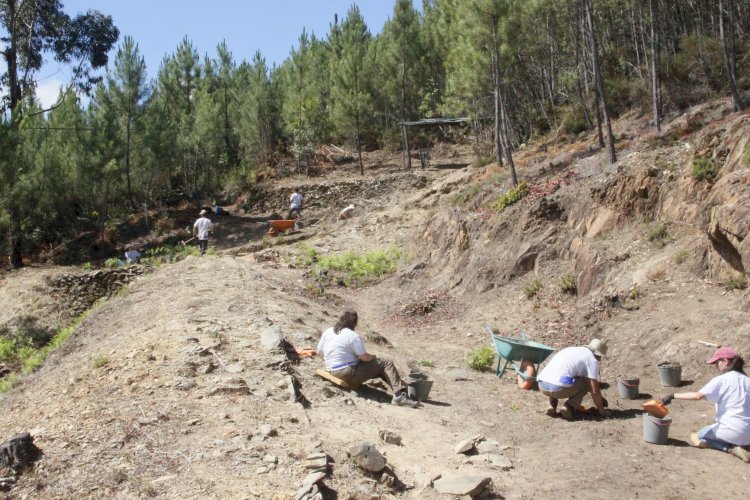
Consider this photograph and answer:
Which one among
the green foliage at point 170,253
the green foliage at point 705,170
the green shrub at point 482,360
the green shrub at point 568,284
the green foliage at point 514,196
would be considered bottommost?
the green shrub at point 482,360

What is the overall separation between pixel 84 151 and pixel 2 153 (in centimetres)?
662

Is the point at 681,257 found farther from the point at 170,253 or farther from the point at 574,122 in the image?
the point at 170,253

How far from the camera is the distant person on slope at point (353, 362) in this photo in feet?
26.2

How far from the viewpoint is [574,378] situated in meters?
7.55

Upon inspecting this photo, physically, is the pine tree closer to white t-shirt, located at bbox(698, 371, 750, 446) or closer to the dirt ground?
the dirt ground

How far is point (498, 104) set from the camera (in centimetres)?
2112

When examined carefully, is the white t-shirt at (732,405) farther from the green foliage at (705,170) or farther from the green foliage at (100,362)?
the green foliage at (100,362)

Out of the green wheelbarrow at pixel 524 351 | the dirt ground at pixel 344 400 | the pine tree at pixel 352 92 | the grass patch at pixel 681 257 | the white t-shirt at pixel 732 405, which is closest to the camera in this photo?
the dirt ground at pixel 344 400

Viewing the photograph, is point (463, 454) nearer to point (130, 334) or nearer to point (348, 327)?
point (348, 327)

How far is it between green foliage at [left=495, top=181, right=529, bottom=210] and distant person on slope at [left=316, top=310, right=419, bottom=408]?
9345 mm

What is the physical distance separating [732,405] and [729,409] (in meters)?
0.05

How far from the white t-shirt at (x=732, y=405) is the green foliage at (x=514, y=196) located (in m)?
10.4

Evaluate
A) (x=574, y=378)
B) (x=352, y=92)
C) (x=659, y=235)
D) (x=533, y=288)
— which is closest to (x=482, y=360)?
(x=574, y=378)

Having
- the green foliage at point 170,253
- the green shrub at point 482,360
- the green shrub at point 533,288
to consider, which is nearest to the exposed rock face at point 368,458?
the green shrub at point 482,360
